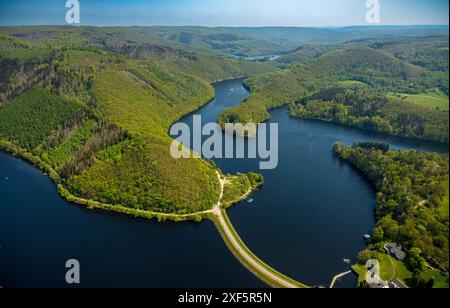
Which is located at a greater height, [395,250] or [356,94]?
[356,94]

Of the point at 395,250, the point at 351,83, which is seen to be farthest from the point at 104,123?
the point at 351,83

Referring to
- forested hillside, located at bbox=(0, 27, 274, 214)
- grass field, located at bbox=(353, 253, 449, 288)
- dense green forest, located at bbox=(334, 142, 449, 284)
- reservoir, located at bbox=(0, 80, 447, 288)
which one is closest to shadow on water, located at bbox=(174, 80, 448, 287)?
reservoir, located at bbox=(0, 80, 447, 288)

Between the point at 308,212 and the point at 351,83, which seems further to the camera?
the point at 351,83

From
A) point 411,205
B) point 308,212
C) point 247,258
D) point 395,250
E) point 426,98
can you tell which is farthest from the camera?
point 426,98

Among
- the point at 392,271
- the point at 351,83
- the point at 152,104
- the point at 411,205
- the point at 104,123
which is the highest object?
the point at 351,83

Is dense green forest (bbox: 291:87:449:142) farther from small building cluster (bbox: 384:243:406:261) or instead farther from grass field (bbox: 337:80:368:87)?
small building cluster (bbox: 384:243:406:261)

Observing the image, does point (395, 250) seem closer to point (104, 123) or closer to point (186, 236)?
point (186, 236)

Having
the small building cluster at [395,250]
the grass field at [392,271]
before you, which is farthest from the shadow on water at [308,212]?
the small building cluster at [395,250]
